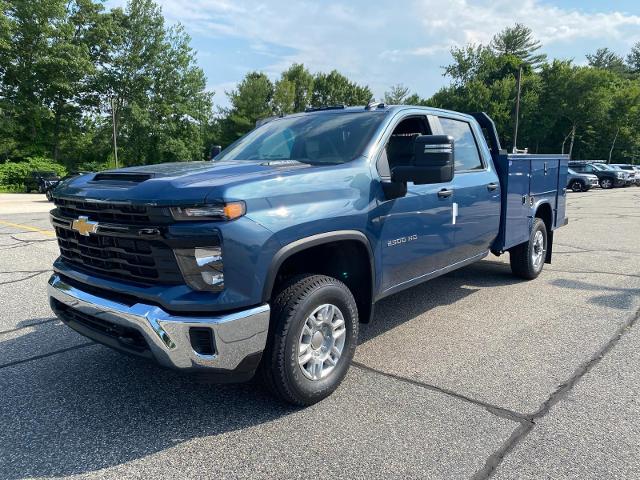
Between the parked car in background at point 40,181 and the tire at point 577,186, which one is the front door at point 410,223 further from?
the tire at point 577,186

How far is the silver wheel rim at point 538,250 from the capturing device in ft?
20.6

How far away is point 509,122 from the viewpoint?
55.7 metres

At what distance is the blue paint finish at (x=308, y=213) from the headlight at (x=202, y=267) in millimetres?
38

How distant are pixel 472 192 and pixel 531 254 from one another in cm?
205

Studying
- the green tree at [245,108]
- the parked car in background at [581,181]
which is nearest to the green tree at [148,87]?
the green tree at [245,108]

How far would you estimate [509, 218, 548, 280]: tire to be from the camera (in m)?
6.13

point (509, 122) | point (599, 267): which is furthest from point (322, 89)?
point (599, 267)

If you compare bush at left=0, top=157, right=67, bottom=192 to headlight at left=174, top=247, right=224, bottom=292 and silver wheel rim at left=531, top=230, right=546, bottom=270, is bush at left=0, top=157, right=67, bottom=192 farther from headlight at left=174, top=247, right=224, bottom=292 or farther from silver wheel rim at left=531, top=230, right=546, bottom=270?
headlight at left=174, top=247, right=224, bottom=292

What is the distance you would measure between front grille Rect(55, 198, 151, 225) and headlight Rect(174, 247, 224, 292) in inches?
12.0

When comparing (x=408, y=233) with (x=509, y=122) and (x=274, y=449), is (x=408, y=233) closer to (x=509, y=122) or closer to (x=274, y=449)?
(x=274, y=449)

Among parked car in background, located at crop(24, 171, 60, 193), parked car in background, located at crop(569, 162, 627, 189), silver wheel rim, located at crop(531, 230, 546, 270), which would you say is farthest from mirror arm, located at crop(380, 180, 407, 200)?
parked car in background, located at crop(569, 162, 627, 189)

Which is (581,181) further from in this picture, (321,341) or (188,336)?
(188,336)

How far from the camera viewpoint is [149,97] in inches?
1623

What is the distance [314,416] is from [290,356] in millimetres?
442
